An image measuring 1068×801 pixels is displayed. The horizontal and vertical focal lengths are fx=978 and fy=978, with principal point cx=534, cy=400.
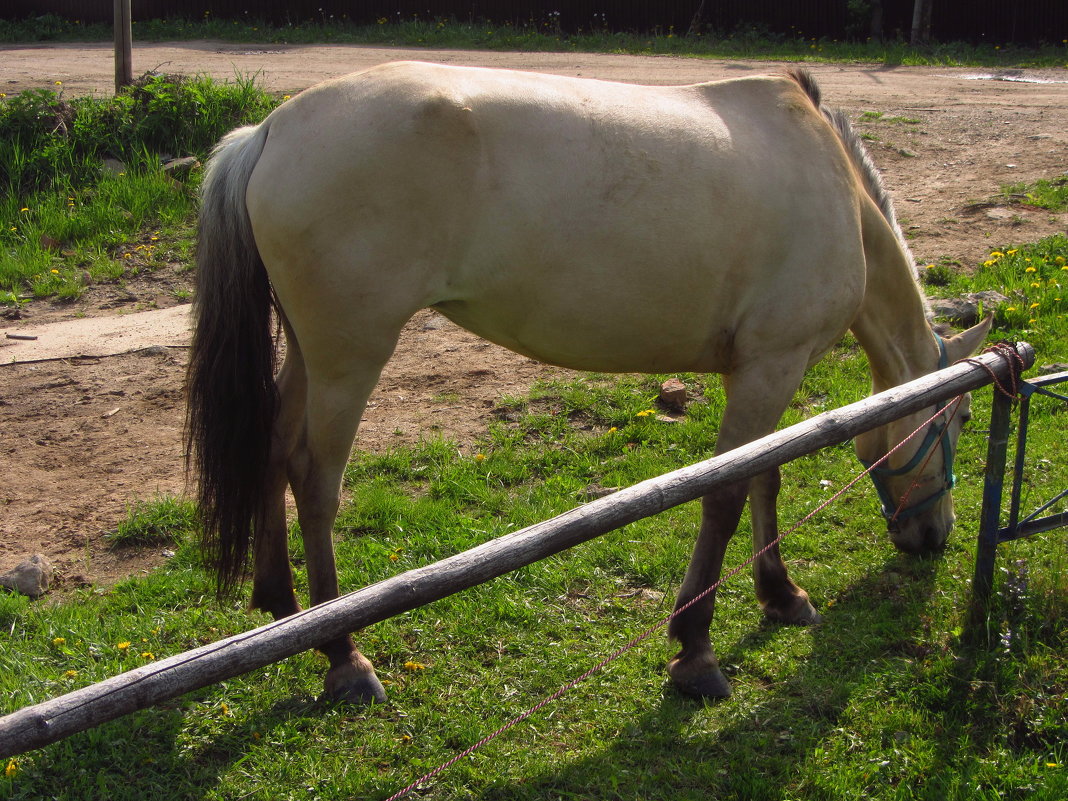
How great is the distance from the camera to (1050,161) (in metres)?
8.28

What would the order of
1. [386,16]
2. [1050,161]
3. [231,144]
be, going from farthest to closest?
[386,16], [1050,161], [231,144]

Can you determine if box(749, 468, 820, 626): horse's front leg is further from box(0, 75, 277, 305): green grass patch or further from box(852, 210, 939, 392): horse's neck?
box(0, 75, 277, 305): green grass patch

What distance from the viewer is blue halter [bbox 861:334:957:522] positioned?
3883 mm

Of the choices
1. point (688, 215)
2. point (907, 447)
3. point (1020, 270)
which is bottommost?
point (907, 447)

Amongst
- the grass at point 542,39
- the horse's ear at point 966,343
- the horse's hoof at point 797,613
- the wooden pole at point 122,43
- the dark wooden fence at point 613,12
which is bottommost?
the horse's hoof at point 797,613

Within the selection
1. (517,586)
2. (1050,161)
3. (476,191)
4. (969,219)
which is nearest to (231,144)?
(476,191)

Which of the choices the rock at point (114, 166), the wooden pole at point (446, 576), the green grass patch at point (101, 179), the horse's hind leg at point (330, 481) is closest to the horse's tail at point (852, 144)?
the wooden pole at point (446, 576)

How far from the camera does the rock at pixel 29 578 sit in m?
3.93

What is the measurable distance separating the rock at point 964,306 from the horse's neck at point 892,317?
2.12m

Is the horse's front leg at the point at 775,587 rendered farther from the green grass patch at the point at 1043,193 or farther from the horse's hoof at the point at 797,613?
the green grass patch at the point at 1043,193

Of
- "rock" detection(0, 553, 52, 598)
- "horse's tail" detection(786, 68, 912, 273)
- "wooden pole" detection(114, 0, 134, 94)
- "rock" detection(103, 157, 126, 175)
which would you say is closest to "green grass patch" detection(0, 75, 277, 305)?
"rock" detection(103, 157, 126, 175)

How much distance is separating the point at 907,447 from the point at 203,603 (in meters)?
2.87

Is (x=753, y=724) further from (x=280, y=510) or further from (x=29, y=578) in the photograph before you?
(x=29, y=578)

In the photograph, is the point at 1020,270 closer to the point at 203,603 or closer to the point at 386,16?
the point at 203,603
